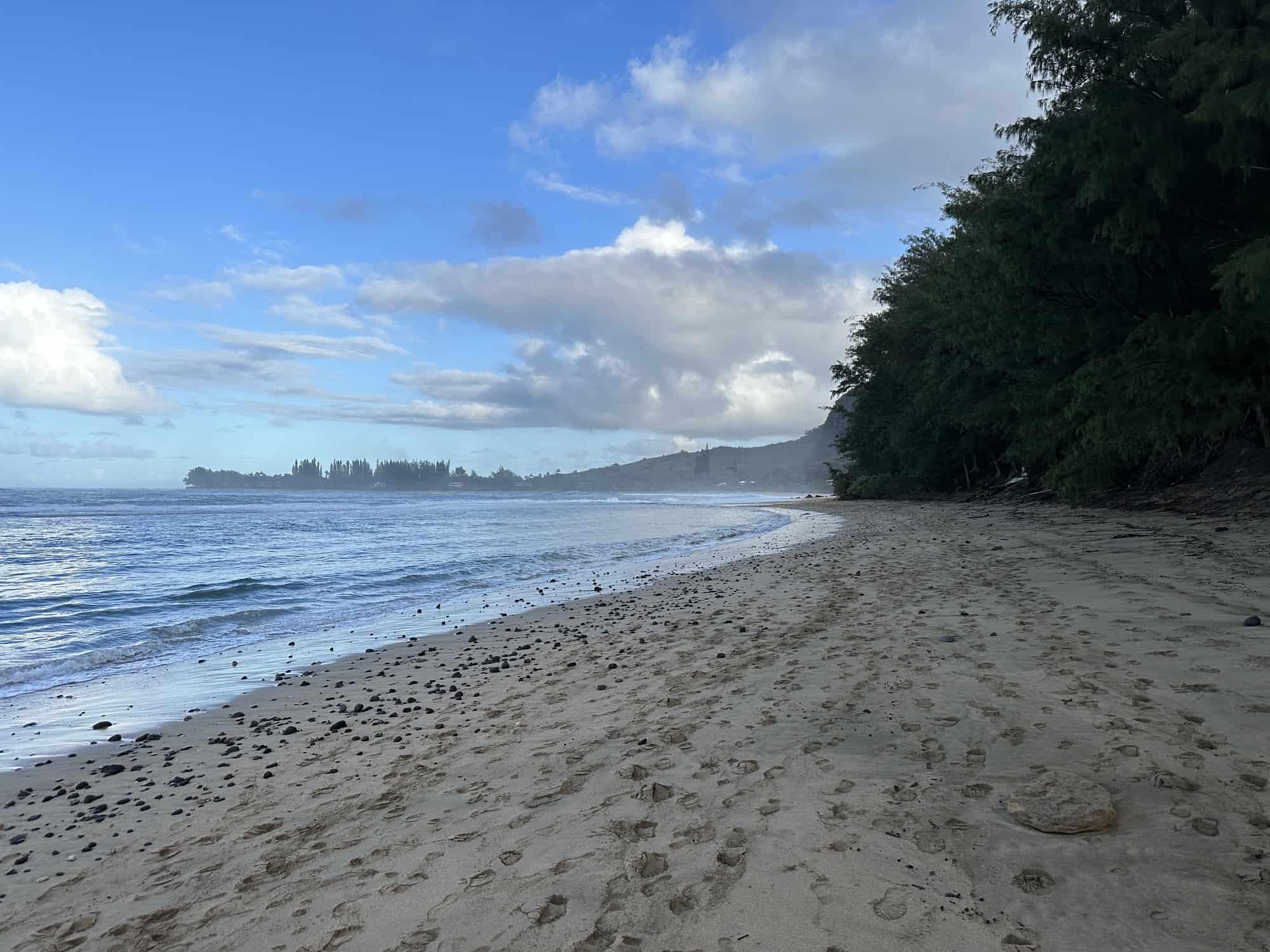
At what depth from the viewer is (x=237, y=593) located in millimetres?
16406

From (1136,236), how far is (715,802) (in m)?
17.8

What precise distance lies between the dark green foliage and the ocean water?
10871 millimetres

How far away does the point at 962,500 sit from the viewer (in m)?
40.2

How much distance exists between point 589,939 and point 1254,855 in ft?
9.54

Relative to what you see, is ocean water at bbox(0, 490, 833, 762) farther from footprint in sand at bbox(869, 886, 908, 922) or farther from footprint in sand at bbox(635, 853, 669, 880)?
footprint in sand at bbox(869, 886, 908, 922)

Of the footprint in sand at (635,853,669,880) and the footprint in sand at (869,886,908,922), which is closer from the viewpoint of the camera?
the footprint in sand at (869,886,908,922)

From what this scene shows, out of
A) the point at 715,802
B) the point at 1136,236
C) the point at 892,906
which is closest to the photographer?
the point at 892,906

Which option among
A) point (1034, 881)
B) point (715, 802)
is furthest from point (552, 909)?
point (1034, 881)

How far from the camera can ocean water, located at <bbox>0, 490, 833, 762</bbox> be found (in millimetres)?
8938

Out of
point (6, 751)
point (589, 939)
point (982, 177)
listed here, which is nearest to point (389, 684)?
point (6, 751)

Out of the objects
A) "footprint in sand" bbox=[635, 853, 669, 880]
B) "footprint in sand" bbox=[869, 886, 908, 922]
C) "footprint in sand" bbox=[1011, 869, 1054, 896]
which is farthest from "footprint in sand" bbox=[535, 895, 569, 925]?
"footprint in sand" bbox=[1011, 869, 1054, 896]

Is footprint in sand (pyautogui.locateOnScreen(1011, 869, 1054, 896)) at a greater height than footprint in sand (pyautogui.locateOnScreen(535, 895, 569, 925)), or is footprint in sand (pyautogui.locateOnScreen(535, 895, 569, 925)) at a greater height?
footprint in sand (pyautogui.locateOnScreen(1011, 869, 1054, 896))

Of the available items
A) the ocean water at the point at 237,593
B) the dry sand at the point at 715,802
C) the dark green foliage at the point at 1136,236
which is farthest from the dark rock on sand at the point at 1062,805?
the dark green foliage at the point at 1136,236

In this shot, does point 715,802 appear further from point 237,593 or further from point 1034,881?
point 237,593
